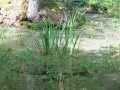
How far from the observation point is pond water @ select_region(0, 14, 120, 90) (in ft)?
14.8

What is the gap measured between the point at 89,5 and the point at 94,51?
262 inches

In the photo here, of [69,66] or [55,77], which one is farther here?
[69,66]

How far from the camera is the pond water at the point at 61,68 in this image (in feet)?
14.8

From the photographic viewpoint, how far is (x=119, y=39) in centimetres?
795

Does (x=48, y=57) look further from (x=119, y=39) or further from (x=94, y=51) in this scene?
(x=119, y=39)

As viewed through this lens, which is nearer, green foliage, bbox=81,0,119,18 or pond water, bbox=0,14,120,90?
pond water, bbox=0,14,120,90

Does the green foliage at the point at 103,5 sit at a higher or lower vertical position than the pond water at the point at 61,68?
higher

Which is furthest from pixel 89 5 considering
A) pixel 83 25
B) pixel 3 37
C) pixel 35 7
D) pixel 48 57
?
pixel 48 57

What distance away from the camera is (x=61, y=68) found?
17.5 ft

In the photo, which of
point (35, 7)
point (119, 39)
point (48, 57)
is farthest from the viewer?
point (35, 7)

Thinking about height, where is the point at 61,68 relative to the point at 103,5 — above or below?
below

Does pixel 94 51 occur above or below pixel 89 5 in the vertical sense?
below

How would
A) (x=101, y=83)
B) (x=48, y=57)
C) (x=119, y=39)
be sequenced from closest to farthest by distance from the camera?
(x=101, y=83), (x=48, y=57), (x=119, y=39)

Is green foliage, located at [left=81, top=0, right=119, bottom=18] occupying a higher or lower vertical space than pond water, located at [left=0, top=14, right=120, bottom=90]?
higher
